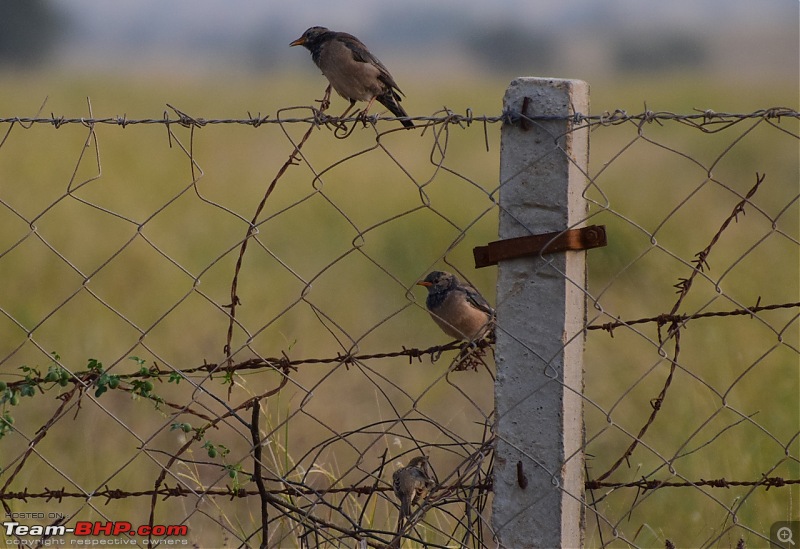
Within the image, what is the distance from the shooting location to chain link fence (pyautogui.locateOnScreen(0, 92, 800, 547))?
2.82 meters

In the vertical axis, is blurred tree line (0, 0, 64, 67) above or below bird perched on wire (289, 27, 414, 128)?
above

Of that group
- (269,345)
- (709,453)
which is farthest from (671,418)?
(269,345)

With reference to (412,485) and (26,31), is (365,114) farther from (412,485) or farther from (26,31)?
(26,31)

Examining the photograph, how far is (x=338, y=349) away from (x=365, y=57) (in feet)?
8.68

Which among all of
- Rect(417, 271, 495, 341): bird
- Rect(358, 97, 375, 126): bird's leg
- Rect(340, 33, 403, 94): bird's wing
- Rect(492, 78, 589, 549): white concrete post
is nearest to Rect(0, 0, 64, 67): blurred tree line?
Rect(340, 33, 403, 94): bird's wing

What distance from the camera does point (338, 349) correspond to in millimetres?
7281

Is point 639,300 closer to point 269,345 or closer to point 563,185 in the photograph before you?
point 269,345

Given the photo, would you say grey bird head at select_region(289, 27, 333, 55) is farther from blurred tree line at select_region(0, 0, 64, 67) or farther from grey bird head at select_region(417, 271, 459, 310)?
blurred tree line at select_region(0, 0, 64, 67)

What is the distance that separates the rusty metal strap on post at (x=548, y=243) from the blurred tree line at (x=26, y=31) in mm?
49533

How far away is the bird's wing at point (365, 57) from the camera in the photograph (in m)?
5.28

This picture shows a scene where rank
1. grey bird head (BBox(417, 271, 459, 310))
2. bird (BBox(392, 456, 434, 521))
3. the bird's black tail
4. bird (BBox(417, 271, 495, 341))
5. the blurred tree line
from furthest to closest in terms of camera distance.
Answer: the blurred tree line, the bird's black tail, grey bird head (BBox(417, 271, 459, 310)), bird (BBox(417, 271, 495, 341)), bird (BBox(392, 456, 434, 521))

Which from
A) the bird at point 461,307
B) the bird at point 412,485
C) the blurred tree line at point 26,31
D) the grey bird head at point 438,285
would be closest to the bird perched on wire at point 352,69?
the grey bird head at point 438,285

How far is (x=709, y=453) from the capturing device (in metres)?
5.09

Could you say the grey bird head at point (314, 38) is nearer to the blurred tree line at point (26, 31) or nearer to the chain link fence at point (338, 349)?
the chain link fence at point (338, 349)
